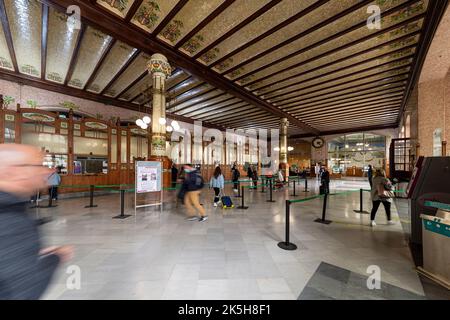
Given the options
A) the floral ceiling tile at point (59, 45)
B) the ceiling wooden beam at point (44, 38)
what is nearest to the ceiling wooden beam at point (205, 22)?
the floral ceiling tile at point (59, 45)

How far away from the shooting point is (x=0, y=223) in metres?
0.92

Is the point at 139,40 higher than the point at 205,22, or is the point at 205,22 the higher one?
the point at 205,22

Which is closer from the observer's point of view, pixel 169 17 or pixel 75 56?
pixel 169 17

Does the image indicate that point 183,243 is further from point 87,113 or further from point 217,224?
point 87,113

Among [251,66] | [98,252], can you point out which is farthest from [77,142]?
[251,66]

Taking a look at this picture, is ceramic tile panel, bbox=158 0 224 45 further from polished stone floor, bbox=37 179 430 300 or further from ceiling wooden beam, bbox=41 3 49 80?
polished stone floor, bbox=37 179 430 300

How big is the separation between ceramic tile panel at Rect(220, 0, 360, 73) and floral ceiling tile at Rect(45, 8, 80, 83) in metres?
4.67

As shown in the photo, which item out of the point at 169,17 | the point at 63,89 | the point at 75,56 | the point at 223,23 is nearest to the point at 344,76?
the point at 223,23

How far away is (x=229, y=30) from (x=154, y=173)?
4408 mm

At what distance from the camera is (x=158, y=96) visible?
19.1ft

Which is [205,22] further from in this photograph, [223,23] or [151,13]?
[151,13]

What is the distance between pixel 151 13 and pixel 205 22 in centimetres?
131

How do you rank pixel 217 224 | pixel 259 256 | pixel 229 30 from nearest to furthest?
1. pixel 259 256
2. pixel 217 224
3. pixel 229 30

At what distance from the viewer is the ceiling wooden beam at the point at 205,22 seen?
388 cm
